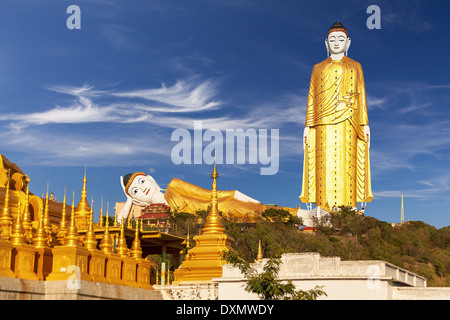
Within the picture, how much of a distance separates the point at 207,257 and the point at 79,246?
681 centimetres

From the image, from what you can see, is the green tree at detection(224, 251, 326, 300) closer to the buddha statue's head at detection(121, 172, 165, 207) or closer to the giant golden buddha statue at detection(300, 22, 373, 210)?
the giant golden buddha statue at detection(300, 22, 373, 210)

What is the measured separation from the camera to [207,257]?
23.6 m

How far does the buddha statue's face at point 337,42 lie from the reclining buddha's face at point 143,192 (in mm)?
21389

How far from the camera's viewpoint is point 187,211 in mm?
63312

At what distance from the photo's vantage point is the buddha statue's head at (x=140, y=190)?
65625mm

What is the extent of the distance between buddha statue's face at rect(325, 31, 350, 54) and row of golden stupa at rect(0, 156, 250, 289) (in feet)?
118

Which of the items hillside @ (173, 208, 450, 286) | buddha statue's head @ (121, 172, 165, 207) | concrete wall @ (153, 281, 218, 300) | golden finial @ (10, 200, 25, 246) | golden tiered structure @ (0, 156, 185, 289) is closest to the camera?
golden tiered structure @ (0, 156, 185, 289)

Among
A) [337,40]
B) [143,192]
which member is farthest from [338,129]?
[143,192]

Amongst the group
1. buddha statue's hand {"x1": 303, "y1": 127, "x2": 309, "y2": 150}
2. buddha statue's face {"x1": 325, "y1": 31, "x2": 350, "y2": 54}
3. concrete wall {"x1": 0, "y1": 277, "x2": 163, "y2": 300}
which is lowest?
concrete wall {"x1": 0, "y1": 277, "x2": 163, "y2": 300}

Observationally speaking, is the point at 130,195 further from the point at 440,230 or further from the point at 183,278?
the point at 183,278

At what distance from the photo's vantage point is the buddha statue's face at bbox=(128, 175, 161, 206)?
65.6 m

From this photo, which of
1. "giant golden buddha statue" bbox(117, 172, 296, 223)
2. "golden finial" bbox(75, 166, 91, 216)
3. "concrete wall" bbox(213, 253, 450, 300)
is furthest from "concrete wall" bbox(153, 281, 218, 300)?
"giant golden buddha statue" bbox(117, 172, 296, 223)

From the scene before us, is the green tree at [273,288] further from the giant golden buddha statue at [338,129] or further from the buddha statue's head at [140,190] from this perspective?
the buddha statue's head at [140,190]
